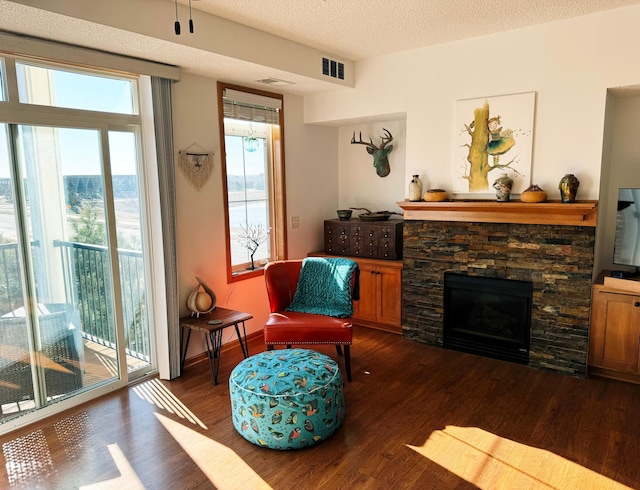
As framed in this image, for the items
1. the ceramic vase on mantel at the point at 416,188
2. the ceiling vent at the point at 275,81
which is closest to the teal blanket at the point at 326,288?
the ceramic vase on mantel at the point at 416,188

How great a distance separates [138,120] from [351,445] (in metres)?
2.77

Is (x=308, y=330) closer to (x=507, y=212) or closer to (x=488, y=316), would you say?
(x=488, y=316)

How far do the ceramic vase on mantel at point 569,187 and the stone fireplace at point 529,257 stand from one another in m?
0.10

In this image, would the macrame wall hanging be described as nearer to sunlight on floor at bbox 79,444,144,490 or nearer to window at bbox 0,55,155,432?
window at bbox 0,55,155,432

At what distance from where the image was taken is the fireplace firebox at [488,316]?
389 cm

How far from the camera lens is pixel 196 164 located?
385cm

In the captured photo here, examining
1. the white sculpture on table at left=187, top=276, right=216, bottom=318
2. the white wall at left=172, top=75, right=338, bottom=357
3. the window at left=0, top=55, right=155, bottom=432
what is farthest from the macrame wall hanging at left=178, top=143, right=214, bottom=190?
the white sculpture on table at left=187, top=276, right=216, bottom=318

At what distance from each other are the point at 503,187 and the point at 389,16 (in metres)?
1.59

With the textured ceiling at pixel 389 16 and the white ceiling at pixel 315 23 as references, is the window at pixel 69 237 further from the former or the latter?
the textured ceiling at pixel 389 16

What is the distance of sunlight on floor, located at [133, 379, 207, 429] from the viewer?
3125 mm

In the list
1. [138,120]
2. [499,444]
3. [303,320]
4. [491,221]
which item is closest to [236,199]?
[138,120]

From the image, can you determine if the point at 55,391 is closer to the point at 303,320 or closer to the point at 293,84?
the point at 303,320

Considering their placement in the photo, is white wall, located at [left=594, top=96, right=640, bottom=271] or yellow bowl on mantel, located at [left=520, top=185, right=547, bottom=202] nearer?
yellow bowl on mantel, located at [left=520, top=185, right=547, bottom=202]

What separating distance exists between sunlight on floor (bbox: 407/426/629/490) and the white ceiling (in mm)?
2805
